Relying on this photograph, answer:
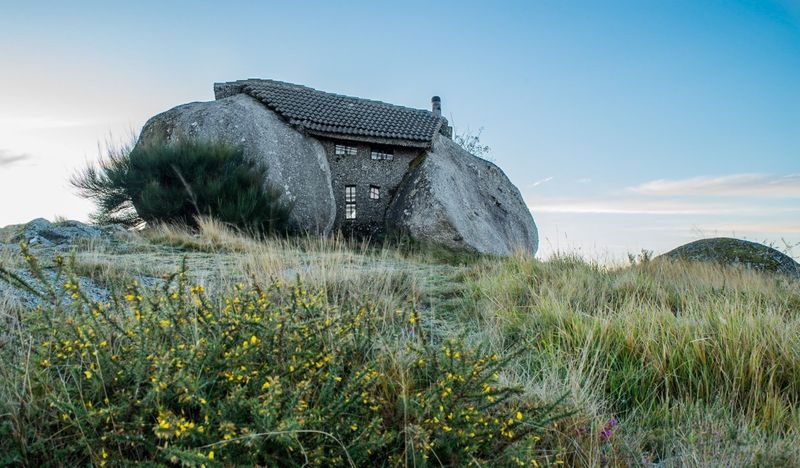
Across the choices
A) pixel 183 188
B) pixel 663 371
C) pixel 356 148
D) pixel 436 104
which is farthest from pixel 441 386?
pixel 436 104

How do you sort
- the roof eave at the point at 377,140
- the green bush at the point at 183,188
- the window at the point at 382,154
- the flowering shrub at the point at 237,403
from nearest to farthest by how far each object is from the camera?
1. the flowering shrub at the point at 237,403
2. the green bush at the point at 183,188
3. the roof eave at the point at 377,140
4. the window at the point at 382,154

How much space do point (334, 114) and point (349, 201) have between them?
10.1 feet

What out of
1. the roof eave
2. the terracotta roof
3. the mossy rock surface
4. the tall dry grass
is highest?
the terracotta roof

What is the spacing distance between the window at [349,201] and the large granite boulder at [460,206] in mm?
1249

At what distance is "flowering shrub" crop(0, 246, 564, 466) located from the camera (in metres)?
2.20

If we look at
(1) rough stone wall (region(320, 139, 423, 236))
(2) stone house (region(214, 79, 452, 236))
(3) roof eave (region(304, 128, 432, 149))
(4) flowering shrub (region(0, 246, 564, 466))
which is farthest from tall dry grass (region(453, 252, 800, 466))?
(3) roof eave (region(304, 128, 432, 149))

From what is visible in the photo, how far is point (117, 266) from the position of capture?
629cm

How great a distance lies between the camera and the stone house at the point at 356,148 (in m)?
17.9

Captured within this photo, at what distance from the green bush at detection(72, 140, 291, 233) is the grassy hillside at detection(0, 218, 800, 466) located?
7.77 meters

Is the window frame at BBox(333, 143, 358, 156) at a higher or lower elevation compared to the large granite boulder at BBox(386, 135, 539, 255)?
higher

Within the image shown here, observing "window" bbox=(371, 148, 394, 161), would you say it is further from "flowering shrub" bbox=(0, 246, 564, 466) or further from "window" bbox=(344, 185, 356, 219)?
"flowering shrub" bbox=(0, 246, 564, 466)

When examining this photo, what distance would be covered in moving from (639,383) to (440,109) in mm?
20421

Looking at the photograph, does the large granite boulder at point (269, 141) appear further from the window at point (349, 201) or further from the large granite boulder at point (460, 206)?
the large granite boulder at point (460, 206)

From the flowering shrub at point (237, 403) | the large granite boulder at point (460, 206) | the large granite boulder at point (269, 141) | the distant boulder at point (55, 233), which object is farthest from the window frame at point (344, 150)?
the flowering shrub at point (237, 403)
